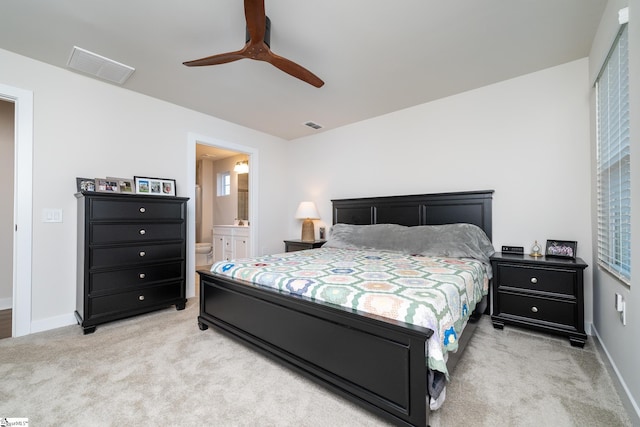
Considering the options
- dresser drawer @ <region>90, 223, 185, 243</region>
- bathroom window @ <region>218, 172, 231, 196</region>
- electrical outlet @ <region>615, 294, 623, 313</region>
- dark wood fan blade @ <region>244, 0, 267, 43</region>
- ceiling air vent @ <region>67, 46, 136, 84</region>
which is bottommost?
electrical outlet @ <region>615, 294, 623, 313</region>

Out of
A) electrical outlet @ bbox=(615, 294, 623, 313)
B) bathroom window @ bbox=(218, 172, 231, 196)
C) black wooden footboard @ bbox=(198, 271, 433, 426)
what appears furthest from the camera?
bathroom window @ bbox=(218, 172, 231, 196)

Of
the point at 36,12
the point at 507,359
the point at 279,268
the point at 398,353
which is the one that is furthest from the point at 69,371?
the point at 507,359

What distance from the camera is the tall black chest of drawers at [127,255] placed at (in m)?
2.54

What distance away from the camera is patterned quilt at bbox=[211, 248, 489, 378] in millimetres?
1408

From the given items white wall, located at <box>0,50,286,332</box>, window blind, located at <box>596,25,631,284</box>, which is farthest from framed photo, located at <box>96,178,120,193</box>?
window blind, located at <box>596,25,631,284</box>

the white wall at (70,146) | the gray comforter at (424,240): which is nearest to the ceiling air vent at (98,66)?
the white wall at (70,146)

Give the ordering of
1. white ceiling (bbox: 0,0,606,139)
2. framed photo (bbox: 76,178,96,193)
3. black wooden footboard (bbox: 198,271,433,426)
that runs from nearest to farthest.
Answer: black wooden footboard (bbox: 198,271,433,426) → white ceiling (bbox: 0,0,606,139) → framed photo (bbox: 76,178,96,193)

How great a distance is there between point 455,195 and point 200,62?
9.48 ft

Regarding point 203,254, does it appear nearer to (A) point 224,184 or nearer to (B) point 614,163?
(A) point 224,184

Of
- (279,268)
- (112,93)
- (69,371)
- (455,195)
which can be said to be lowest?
(69,371)

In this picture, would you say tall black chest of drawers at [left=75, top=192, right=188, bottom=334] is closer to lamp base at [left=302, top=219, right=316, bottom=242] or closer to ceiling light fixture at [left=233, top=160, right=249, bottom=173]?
lamp base at [left=302, top=219, right=316, bottom=242]

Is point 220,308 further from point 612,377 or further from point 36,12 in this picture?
point 612,377

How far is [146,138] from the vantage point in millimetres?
3326

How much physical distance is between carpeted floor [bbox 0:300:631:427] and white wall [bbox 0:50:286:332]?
1.93 ft
